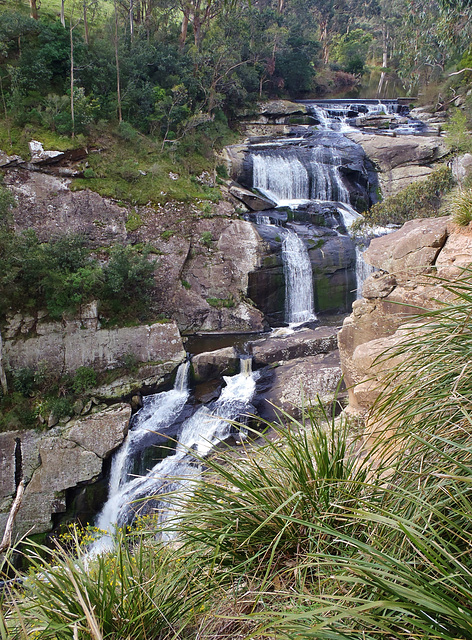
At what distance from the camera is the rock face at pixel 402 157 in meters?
18.1

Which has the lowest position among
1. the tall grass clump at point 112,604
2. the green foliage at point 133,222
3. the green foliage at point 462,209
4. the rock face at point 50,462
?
the rock face at point 50,462

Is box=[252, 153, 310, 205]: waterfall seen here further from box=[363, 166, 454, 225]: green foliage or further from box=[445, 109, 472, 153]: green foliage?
box=[445, 109, 472, 153]: green foliage

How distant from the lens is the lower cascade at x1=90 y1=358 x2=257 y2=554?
8.12 meters

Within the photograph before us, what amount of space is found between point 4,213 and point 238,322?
738 centimetres

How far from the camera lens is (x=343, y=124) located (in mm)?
22328

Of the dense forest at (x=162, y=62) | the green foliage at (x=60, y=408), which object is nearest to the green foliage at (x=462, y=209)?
the green foliage at (x=60, y=408)

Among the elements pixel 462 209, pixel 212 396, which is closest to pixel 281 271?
pixel 212 396

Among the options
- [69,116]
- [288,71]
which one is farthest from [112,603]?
[288,71]

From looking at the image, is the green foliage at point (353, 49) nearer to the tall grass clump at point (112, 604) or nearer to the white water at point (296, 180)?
the white water at point (296, 180)

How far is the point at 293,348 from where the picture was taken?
1070 centimetres

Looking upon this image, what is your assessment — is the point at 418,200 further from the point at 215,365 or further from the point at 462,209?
the point at 462,209

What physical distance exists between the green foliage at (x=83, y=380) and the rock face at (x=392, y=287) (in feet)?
24.3

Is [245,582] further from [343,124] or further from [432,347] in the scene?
[343,124]

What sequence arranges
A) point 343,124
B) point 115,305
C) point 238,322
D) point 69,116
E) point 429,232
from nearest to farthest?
point 429,232
point 115,305
point 238,322
point 69,116
point 343,124
